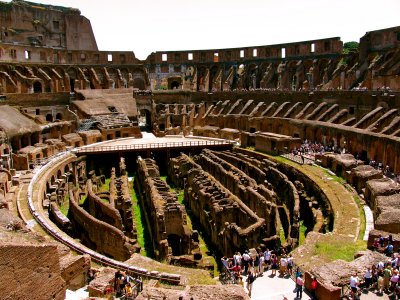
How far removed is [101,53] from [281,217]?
155ft

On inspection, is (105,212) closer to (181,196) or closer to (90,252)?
(90,252)

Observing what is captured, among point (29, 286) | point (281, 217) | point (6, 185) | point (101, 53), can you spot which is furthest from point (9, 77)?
point (29, 286)

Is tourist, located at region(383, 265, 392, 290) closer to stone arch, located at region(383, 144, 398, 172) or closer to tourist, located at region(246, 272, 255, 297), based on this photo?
tourist, located at region(246, 272, 255, 297)

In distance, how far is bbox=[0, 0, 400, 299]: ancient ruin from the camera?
17.0 m

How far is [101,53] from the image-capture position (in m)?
65.9

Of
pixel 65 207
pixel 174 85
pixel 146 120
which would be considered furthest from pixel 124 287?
pixel 174 85

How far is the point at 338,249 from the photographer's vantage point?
1753 cm

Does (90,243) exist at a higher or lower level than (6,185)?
lower

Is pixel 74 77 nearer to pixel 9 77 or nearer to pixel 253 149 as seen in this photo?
pixel 9 77

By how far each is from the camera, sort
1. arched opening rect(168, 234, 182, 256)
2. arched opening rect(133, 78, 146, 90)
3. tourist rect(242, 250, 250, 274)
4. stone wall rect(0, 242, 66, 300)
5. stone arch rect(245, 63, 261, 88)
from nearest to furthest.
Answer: stone wall rect(0, 242, 66, 300) < tourist rect(242, 250, 250, 274) < arched opening rect(168, 234, 182, 256) < stone arch rect(245, 63, 261, 88) < arched opening rect(133, 78, 146, 90)

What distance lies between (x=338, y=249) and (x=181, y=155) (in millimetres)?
27790

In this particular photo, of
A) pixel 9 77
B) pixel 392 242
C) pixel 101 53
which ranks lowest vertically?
pixel 392 242

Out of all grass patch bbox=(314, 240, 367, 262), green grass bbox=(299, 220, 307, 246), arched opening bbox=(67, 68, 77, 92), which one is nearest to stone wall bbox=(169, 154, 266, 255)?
green grass bbox=(299, 220, 307, 246)

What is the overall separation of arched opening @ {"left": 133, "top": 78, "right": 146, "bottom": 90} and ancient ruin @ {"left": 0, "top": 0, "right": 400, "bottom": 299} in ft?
0.71
